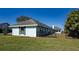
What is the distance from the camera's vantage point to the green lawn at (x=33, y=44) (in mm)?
10180

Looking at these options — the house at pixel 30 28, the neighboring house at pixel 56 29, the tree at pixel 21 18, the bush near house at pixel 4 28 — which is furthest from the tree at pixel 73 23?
the bush near house at pixel 4 28

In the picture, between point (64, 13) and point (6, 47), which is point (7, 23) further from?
point (64, 13)

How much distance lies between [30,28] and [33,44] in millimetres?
300

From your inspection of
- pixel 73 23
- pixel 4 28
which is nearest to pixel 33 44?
pixel 4 28

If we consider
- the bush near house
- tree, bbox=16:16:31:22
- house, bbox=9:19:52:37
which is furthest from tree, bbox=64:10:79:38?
the bush near house

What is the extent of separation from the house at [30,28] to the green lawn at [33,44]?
0.33 ft

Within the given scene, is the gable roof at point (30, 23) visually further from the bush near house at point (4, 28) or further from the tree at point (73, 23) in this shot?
the tree at point (73, 23)

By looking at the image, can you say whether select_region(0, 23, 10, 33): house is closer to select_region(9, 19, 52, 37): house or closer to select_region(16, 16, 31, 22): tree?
select_region(9, 19, 52, 37): house

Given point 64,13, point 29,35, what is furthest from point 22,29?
point 64,13

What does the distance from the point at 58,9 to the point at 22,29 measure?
76 cm

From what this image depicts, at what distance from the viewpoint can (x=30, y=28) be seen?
10.2 meters

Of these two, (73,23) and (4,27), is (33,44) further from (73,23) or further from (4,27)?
(73,23)

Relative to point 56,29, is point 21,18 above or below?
above

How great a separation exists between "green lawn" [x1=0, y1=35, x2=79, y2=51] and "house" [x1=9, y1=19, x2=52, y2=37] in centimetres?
10
